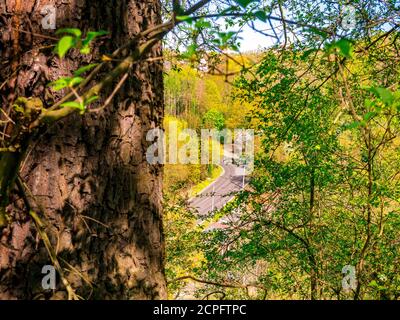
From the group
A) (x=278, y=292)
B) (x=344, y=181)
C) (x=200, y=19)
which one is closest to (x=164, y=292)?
(x=200, y=19)

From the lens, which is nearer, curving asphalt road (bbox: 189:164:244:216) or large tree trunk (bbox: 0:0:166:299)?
large tree trunk (bbox: 0:0:166:299)

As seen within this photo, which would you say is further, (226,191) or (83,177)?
(226,191)

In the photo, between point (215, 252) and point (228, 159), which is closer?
point (215, 252)

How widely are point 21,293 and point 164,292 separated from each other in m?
0.56

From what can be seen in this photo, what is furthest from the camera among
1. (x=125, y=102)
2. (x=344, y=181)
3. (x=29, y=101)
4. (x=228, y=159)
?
(x=228, y=159)

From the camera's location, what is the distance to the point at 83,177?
1.41 meters

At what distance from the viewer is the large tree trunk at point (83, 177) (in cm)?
134

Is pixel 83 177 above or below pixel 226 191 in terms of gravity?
above

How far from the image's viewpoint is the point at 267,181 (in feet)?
21.4

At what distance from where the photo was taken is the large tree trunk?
1.34 metres

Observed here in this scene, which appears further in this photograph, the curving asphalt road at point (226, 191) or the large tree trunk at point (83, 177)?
the curving asphalt road at point (226, 191)

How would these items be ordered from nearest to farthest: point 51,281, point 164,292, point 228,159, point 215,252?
point 51,281, point 164,292, point 215,252, point 228,159

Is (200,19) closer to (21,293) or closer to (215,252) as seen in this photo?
(21,293)

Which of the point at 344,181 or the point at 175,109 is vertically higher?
the point at 175,109
